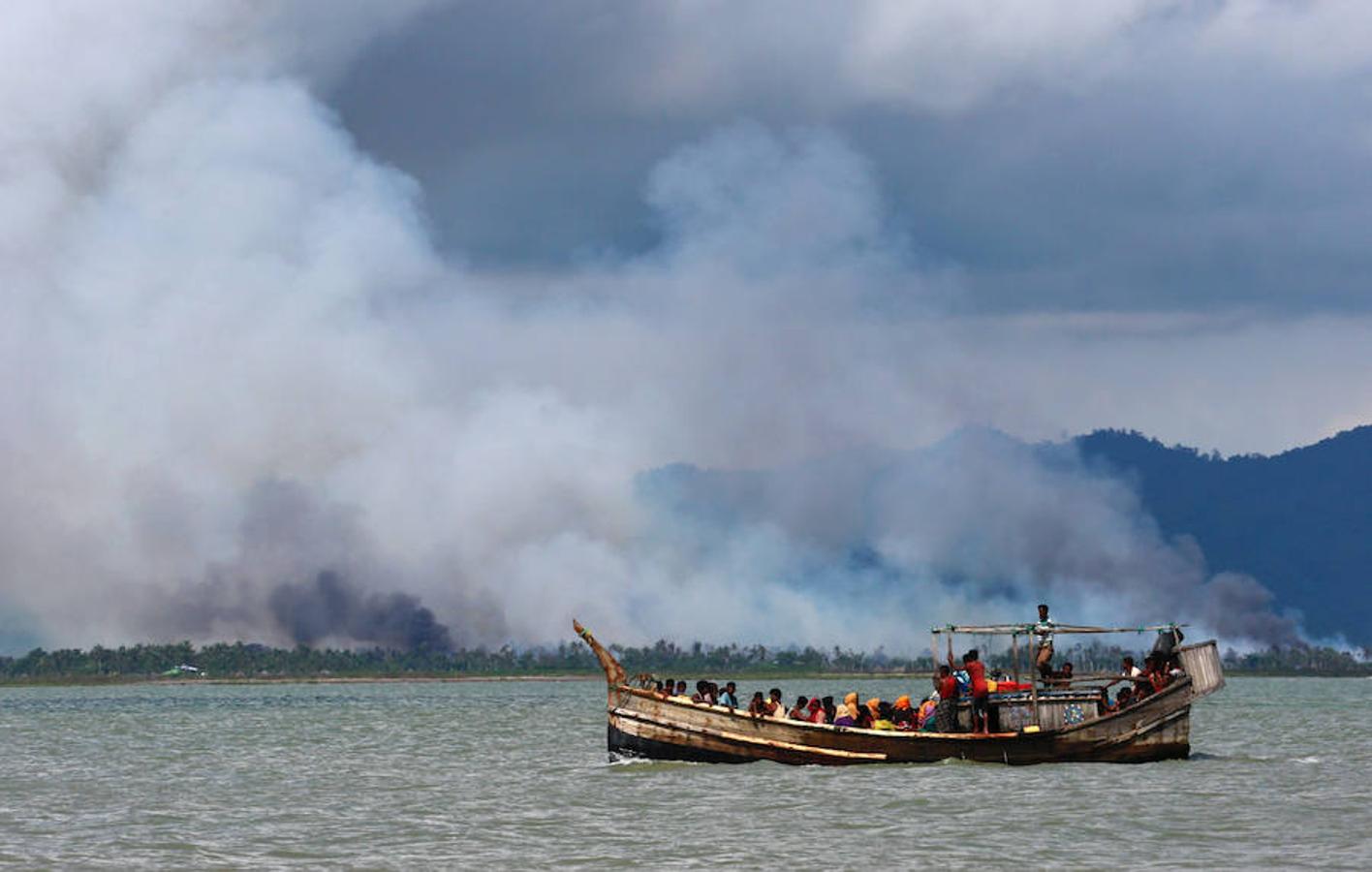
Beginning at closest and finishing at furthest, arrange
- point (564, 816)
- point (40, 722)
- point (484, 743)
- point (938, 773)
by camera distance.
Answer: point (564, 816) < point (938, 773) < point (484, 743) < point (40, 722)

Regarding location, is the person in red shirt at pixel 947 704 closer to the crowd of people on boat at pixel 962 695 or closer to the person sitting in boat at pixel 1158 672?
the crowd of people on boat at pixel 962 695

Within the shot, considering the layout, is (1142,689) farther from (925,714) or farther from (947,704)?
(925,714)

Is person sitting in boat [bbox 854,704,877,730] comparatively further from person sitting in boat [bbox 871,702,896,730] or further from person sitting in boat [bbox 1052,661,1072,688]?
person sitting in boat [bbox 1052,661,1072,688]

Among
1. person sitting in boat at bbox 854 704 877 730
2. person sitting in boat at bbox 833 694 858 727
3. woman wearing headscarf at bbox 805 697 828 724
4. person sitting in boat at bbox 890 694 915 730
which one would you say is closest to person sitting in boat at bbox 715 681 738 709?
woman wearing headscarf at bbox 805 697 828 724

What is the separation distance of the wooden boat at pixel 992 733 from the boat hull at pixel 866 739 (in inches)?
1.2

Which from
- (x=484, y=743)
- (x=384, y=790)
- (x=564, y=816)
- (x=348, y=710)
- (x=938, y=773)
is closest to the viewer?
(x=564, y=816)

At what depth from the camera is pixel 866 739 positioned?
5616cm

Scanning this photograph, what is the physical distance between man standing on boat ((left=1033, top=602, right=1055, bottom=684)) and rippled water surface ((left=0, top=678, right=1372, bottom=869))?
3.10 metres

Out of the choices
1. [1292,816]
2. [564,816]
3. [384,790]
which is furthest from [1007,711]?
[384,790]

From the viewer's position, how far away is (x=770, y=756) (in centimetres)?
5756

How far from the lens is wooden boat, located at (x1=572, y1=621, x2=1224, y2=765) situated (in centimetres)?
5591

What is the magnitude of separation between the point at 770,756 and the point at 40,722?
353ft

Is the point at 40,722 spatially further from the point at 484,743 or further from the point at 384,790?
the point at 384,790

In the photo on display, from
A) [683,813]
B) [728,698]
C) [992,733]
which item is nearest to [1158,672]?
[992,733]
